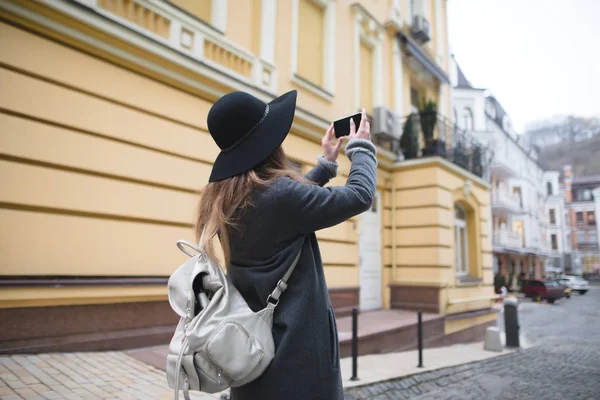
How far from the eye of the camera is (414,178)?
10180mm

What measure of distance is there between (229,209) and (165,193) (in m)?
4.37

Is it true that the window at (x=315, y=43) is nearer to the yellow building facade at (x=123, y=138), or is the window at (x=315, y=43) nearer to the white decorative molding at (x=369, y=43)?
the yellow building facade at (x=123, y=138)

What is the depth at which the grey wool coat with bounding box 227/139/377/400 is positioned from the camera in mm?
1354

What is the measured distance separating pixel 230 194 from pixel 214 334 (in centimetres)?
52

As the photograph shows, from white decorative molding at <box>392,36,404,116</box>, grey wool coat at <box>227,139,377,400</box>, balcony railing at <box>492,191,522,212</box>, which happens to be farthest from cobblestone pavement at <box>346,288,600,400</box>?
balcony railing at <box>492,191,522,212</box>

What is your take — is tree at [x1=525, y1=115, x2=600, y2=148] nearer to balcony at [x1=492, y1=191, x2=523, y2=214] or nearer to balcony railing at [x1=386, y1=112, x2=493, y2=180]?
balcony at [x1=492, y1=191, x2=523, y2=214]

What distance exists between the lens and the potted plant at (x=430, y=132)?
10.2 meters

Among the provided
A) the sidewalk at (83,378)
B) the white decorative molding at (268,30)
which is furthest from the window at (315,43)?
the sidewalk at (83,378)

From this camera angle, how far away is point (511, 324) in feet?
28.7

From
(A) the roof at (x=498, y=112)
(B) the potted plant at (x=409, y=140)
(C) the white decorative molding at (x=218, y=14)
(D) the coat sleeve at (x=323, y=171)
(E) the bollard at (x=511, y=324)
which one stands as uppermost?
(A) the roof at (x=498, y=112)

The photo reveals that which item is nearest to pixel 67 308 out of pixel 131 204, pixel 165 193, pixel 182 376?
pixel 131 204

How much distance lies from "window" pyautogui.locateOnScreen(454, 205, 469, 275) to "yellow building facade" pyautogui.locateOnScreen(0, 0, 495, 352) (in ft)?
9.00

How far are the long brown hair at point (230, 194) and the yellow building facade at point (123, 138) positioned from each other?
12.1 feet

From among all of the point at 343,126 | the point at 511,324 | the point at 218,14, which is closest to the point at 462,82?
the point at 511,324
